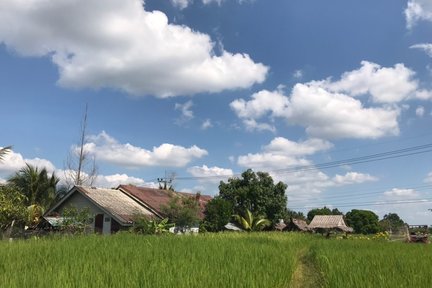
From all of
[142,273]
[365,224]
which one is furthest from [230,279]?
[365,224]

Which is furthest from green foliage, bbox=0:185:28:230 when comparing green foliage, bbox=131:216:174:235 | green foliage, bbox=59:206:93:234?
green foliage, bbox=131:216:174:235

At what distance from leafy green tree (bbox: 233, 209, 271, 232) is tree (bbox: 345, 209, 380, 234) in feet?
137

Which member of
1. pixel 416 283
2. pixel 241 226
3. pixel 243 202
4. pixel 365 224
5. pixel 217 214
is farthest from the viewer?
pixel 365 224

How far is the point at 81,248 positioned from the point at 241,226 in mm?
27184

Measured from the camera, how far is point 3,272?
8.89 metres

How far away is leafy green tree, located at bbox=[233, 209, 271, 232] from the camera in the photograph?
3862 cm

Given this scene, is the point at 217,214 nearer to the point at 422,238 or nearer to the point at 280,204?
the point at 280,204

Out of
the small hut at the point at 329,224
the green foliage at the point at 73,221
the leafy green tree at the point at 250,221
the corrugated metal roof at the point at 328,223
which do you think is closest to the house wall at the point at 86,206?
the green foliage at the point at 73,221

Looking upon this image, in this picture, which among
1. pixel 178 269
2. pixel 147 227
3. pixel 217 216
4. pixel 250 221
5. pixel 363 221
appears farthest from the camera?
pixel 363 221

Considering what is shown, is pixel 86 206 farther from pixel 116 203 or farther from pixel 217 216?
pixel 217 216

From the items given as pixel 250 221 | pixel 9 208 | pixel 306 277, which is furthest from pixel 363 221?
pixel 306 277

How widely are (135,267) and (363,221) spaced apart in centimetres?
7480

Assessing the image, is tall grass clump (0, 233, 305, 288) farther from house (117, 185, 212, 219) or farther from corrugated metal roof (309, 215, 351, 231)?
corrugated metal roof (309, 215, 351, 231)

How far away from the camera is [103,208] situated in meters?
30.4
